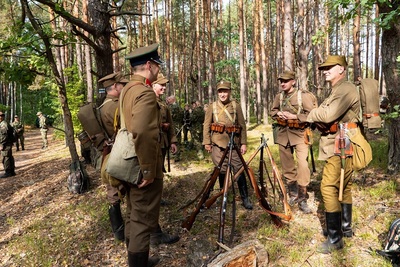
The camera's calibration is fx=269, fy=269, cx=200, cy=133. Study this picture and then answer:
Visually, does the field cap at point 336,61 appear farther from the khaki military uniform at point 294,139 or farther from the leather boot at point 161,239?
the leather boot at point 161,239

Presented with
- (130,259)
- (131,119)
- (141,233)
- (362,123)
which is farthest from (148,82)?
(362,123)

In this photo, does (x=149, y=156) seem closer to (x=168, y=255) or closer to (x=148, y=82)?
(x=148, y=82)

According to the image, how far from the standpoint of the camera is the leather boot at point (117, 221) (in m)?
4.25

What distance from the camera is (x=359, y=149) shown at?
3480mm

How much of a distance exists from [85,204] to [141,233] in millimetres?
3415

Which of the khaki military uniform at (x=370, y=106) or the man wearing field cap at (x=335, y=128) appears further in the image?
the khaki military uniform at (x=370, y=106)

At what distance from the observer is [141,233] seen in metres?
3.01

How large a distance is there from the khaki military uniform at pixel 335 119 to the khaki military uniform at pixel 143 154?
7.16ft

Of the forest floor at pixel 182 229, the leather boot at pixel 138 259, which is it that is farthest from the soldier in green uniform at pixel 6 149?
the leather boot at pixel 138 259

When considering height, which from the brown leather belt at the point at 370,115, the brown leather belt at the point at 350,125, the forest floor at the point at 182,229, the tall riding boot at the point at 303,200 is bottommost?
the forest floor at the point at 182,229

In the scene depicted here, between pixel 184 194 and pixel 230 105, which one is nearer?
pixel 230 105

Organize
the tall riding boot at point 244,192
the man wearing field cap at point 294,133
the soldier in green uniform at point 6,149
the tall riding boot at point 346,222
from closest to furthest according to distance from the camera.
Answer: the tall riding boot at point 346,222 < the man wearing field cap at point 294,133 < the tall riding boot at point 244,192 < the soldier in green uniform at point 6,149

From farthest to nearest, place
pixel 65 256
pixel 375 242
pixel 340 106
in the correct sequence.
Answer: pixel 65 256
pixel 375 242
pixel 340 106

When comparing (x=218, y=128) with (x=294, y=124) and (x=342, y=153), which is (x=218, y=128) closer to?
(x=294, y=124)
